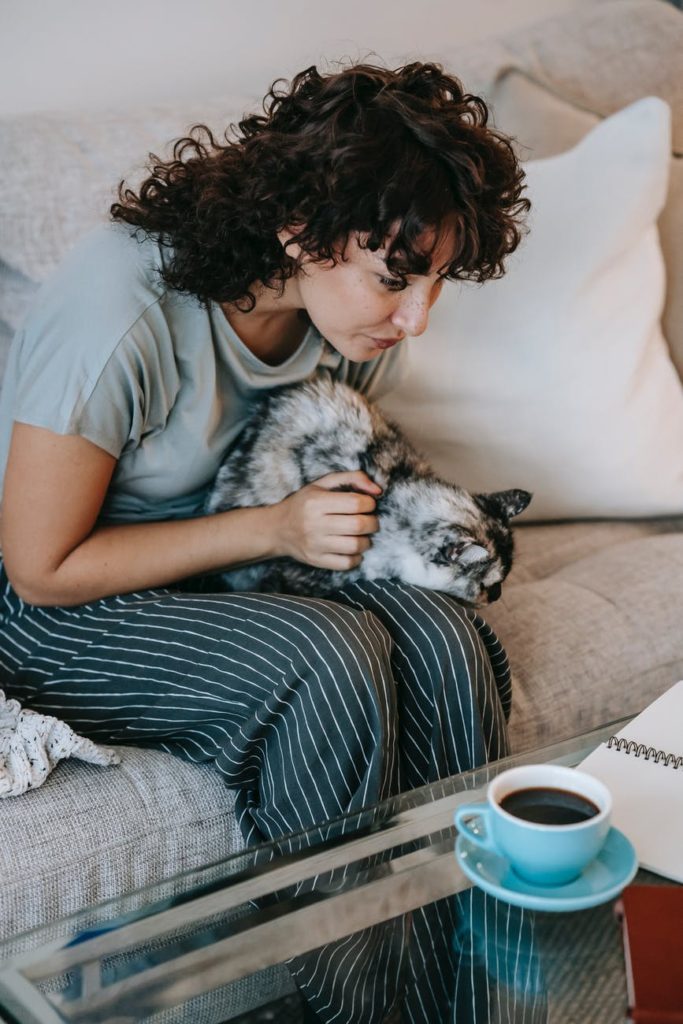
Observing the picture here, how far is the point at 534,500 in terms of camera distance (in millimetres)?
1906

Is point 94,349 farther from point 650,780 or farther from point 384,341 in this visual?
point 650,780

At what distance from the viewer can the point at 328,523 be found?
138cm

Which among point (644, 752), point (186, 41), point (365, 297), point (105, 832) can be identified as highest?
point (186, 41)

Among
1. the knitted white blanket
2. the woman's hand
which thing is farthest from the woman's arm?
the knitted white blanket

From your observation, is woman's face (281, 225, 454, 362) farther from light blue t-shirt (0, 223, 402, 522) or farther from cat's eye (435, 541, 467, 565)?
cat's eye (435, 541, 467, 565)

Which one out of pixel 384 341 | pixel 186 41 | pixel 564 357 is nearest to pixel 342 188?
pixel 384 341

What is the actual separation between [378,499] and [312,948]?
0.63 metres

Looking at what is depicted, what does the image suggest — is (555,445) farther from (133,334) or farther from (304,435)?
(133,334)

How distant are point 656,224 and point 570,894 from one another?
4.86ft

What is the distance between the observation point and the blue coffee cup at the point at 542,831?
0.84 m

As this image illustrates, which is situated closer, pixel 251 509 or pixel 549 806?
pixel 549 806

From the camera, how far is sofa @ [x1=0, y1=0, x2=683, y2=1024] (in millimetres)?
1179

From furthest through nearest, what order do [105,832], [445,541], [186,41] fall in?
[186,41] → [445,541] → [105,832]

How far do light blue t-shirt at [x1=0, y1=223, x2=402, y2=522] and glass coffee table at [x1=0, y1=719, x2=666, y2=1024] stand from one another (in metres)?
0.54
